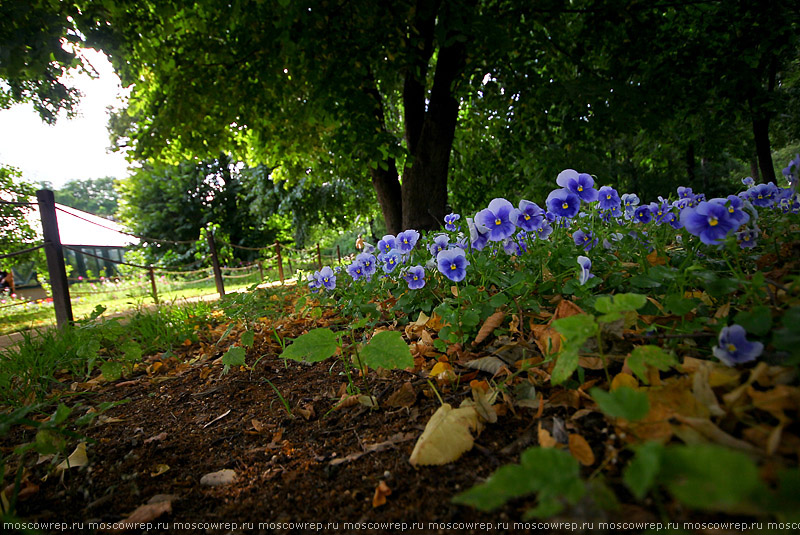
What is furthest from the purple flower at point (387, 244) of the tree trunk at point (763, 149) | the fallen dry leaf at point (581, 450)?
the tree trunk at point (763, 149)

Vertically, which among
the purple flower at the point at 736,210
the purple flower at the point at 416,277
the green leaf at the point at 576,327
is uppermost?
the purple flower at the point at 736,210

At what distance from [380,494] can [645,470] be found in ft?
1.99

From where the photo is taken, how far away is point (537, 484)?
0.55 m

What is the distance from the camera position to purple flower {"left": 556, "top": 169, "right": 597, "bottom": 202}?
157 centimetres

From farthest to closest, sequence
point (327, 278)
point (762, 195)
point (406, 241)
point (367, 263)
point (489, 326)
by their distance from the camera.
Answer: point (327, 278) → point (367, 263) → point (406, 241) → point (762, 195) → point (489, 326)

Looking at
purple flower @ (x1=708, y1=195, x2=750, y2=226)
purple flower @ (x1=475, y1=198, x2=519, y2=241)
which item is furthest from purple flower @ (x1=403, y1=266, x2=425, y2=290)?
purple flower @ (x1=708, y1=195, x2=750, y2=226)

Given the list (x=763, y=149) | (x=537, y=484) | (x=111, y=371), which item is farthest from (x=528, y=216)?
(x=763, y=149)

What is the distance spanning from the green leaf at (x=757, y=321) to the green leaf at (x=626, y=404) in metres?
0.42

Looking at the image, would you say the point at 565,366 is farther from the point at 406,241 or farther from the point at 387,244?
the point at 387,244

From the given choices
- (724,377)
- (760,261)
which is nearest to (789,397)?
(724,377)

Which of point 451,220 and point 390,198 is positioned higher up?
point 390,198

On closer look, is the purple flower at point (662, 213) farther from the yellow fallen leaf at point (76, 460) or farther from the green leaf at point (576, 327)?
the yellow fallen leaf at point (76, 460)

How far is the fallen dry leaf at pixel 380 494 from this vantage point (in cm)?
87

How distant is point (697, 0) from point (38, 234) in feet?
36.6
